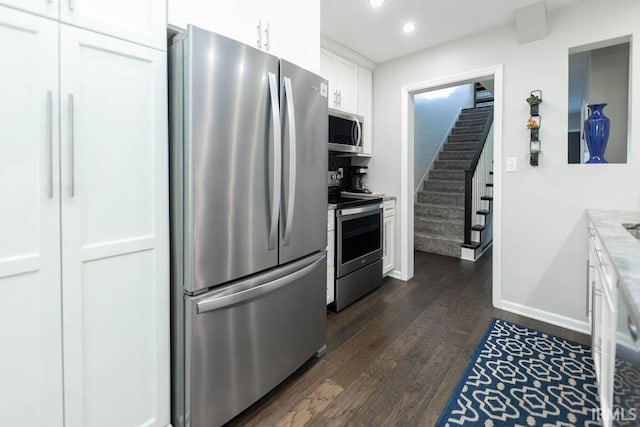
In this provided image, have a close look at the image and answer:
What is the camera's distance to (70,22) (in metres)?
1.04

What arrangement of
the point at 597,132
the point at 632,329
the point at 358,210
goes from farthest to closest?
the point at 358,210 < the point at 597,132 < the point at 632,329

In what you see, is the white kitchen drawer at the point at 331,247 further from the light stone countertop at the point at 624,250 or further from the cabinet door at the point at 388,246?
the light stone countertop at the point at 624,250

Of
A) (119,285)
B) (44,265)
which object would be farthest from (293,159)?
(44,265)

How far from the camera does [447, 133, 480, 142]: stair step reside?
6008 mm

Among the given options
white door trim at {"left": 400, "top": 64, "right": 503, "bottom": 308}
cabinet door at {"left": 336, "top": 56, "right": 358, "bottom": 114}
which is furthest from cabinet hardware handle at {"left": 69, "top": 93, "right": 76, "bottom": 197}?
white door trim at {"left": 400, "top": 64, "right": 503, "bottom": 308}

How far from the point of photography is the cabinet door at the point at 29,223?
3.14ft

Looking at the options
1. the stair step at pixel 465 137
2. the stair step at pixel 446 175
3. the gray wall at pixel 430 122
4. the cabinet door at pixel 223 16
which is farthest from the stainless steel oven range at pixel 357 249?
the stair step at pixel 465 137

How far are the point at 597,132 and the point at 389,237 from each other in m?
1.94

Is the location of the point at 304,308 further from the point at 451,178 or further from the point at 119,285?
the point at 451,178

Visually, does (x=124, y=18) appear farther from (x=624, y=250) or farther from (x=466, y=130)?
(x=466, y=130)

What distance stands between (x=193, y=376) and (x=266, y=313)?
1.37ft

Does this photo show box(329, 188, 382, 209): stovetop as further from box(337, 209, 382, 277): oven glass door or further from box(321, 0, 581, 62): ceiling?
box(321, 0, 581, 62): ceiling

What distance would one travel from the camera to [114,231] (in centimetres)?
119

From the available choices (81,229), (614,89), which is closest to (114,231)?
(81,229)
